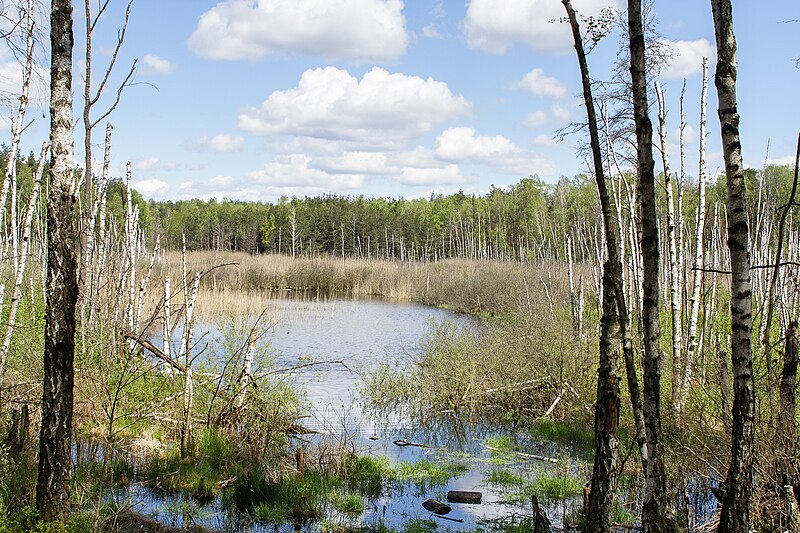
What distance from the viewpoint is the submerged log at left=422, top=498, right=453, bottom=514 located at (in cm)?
707

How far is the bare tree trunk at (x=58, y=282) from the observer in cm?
451

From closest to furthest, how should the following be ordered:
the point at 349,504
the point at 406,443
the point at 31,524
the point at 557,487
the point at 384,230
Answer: the point at 31,524 < the point at 349,504 < the point at 557,487 < the point at 406,443 < the point at 384,230

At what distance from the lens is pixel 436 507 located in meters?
7.13

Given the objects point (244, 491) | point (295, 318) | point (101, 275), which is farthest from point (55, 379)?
point (295, 318)

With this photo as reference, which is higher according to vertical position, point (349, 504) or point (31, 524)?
point (31, 524)

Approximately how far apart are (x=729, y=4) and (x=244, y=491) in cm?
598

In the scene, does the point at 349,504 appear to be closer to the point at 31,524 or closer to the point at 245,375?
the point at 245,375

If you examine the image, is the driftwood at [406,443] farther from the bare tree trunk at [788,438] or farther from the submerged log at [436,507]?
the bare tree trunk at [788,438]

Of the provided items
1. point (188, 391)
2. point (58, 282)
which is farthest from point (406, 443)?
point (58, 282)

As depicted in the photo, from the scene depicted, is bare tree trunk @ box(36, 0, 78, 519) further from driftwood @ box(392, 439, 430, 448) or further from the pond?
driftwood @ box(392, 439, 430, 448)

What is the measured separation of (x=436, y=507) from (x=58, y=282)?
4.33 meters

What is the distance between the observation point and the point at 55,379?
4.55m

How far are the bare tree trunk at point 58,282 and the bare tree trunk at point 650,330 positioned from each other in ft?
12.3

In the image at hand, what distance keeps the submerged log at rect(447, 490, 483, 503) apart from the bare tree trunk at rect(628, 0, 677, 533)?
293cm
